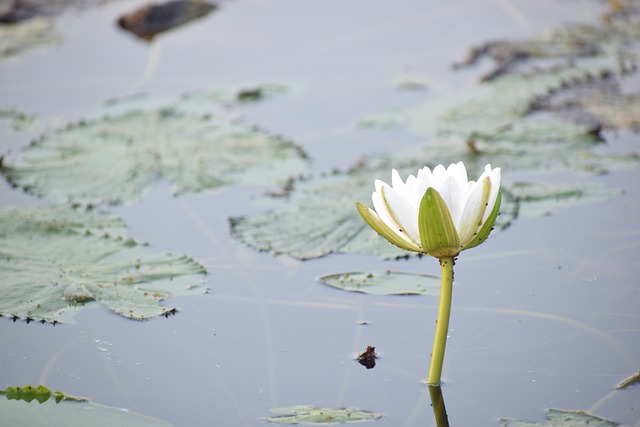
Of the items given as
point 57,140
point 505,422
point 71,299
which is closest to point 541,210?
point 505,422

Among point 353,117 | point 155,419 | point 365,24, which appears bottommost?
point 155,419

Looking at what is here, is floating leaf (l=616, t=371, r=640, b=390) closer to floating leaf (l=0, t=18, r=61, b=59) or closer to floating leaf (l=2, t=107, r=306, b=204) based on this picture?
floating leaf (l=2, t=107, r=306, b=204)

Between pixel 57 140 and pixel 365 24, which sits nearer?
pixel 57 140

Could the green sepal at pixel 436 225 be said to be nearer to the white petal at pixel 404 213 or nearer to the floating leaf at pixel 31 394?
the white petal at pixel 404 213

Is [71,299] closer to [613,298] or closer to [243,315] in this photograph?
[243,315]

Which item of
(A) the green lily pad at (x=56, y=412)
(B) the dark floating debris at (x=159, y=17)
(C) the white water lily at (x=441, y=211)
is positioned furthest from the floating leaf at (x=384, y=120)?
(A) the green lily pad at (x=56, y=412)

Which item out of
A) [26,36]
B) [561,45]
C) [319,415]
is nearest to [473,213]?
[319,415]

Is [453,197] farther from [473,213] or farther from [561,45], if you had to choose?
[561,45]
